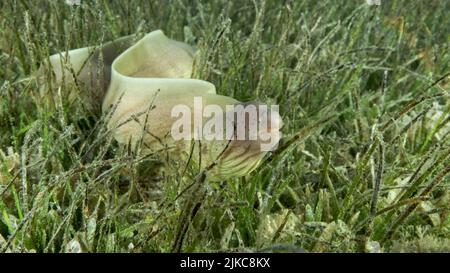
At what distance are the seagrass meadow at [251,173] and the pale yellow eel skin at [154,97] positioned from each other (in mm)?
42

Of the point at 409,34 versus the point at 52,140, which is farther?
the point at 409,34

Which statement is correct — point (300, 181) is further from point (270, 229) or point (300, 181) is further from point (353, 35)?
point (353, 35)

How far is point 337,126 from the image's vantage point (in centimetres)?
169

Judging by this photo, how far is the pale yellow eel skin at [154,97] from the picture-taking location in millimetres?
1290

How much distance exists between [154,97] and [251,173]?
0.95ft

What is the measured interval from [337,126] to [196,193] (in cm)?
72

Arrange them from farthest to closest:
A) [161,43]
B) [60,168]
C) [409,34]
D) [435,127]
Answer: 1. [409,34]
2. [161,43]
3. [435,127]
4. [60,168]

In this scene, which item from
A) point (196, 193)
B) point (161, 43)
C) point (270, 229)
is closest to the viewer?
point (196, 193)

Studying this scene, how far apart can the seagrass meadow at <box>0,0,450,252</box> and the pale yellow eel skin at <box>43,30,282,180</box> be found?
42 millimetres

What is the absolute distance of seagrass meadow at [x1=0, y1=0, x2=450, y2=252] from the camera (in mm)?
1194

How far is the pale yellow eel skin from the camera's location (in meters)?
1.29

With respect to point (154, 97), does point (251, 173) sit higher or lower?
lower

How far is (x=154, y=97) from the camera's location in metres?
1.36

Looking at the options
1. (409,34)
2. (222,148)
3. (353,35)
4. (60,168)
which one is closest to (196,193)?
(222,148)
